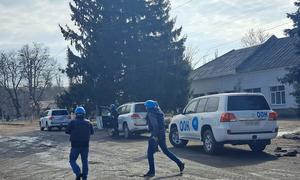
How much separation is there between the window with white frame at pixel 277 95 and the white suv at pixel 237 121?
81.6 ft

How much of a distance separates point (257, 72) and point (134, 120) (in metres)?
21.4

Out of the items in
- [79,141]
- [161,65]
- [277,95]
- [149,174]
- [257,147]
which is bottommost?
[149,174]

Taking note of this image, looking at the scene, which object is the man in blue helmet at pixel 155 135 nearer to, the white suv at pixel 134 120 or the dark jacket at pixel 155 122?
the dark jacket at pixel 155 122

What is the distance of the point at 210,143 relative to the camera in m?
15.0

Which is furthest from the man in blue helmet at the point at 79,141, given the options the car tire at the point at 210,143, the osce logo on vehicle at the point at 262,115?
the osce logo on vehicle at the point at 262,115

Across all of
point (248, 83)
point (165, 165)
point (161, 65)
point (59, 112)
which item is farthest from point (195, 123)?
point (248, 83)

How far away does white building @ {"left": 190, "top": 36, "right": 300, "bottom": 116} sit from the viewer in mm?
38844

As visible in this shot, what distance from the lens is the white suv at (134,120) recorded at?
77.4ft

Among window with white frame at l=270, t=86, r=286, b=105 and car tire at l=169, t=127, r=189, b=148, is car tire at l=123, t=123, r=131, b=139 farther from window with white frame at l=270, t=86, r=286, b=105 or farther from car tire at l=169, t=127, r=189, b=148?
window with white frame at l=270, t=86, r=286, b=105

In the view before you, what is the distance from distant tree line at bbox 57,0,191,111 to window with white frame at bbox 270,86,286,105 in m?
7.22

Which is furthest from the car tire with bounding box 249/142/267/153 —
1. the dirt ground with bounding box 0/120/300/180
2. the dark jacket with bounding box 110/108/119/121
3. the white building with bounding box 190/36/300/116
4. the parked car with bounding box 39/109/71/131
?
the parked car with bounding box 39/109/71/131

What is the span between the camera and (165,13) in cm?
4188

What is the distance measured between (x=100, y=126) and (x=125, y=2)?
1376 cm

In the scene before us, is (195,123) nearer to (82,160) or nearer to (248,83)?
(82,160)
